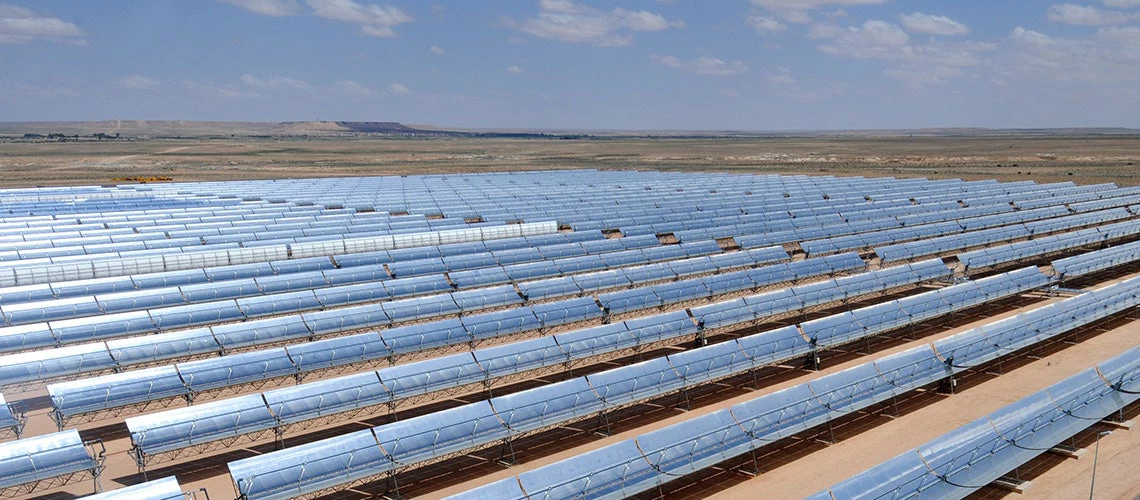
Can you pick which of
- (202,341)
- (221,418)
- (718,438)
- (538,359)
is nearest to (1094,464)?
(718,438)

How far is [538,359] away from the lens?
74.5ft

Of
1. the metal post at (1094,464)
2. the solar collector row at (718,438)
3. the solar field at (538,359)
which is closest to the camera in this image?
the solar collector row at (718,438)

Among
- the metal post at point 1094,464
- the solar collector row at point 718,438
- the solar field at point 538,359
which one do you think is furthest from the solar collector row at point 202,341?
the metal post at point 1094,464

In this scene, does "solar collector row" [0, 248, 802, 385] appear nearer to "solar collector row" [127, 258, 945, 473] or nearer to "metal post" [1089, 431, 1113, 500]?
"solar collector row" [127, 258, 945, 473]

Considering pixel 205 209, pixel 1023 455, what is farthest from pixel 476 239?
pixel 1023 455

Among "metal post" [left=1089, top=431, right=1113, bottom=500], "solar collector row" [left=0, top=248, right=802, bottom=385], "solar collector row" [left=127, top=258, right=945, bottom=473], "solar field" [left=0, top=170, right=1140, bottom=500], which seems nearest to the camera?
"metal post" [left=1089, top=431, right=1113, bottom=500]

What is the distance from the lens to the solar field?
16.5 meters

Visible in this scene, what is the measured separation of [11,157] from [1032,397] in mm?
170958

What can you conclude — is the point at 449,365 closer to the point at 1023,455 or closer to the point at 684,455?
the point at 684,455

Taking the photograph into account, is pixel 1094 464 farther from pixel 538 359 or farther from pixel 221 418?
pixel 221 418

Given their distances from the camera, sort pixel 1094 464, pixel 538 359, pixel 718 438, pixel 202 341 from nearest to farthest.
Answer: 1. pixel 1094 464
2. pixel 718 438
3. pixel 538 359
4. pixel 202 341

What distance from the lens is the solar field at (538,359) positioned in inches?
651

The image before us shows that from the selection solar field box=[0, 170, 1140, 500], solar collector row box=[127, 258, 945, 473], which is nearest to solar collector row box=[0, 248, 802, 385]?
solar field box=[0, 170, 1140, 500]

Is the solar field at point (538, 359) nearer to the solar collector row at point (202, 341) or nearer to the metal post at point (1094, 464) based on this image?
the solar collector row at point (202, 341)
